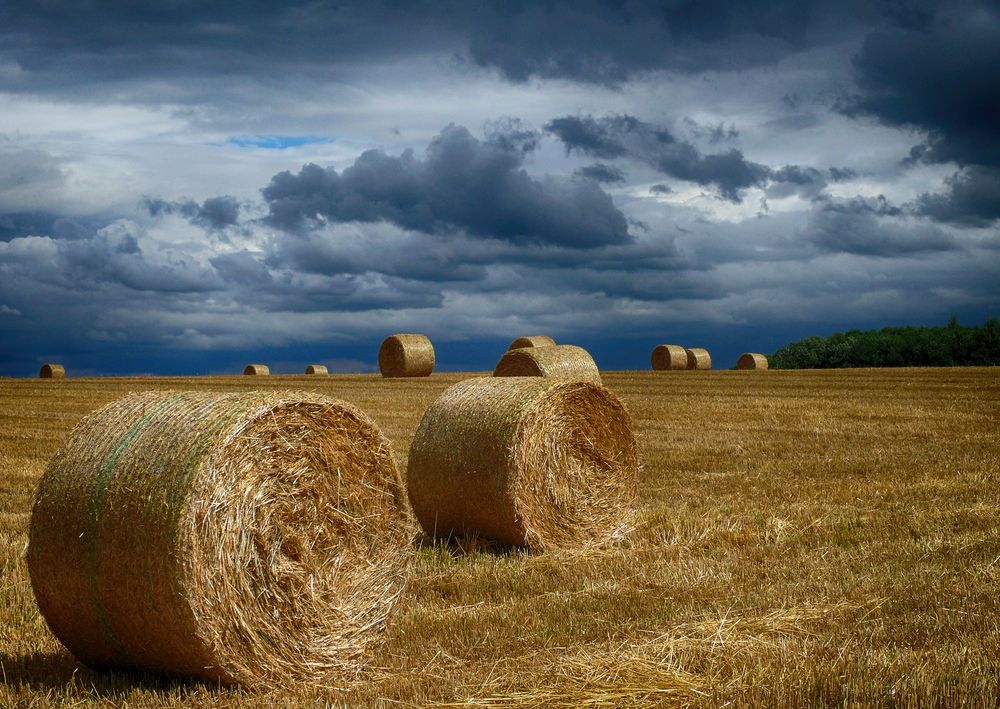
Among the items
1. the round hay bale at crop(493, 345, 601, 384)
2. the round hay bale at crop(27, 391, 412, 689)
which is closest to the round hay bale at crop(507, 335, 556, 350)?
the round hay bale at crop(493, 345, 601, 384)

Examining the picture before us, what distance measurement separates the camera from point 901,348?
50.4 m

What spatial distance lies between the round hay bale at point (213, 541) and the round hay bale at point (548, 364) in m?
12.9

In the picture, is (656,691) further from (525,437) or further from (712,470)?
(712,470)

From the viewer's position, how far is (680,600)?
279 inches

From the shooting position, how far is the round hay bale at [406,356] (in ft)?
106

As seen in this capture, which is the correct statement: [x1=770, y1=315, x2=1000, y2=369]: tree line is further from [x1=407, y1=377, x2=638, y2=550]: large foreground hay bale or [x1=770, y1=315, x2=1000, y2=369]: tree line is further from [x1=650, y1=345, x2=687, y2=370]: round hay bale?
[x1=407, y1=377, x2=638, y2=550]: large foreground hay bale

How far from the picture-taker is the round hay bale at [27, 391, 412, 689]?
527 cm

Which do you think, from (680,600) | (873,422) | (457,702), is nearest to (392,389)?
(873,422)

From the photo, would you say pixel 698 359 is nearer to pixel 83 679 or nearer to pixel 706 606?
pixel 706 606

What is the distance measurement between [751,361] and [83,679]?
40838 mm

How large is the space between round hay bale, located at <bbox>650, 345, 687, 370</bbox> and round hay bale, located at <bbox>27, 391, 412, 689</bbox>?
112 feet

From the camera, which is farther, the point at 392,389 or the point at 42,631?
the point at 392,389

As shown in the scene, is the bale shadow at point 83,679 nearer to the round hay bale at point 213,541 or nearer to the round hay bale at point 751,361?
the round hay bale at point 213,541

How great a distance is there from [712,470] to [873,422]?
7.66 metres
